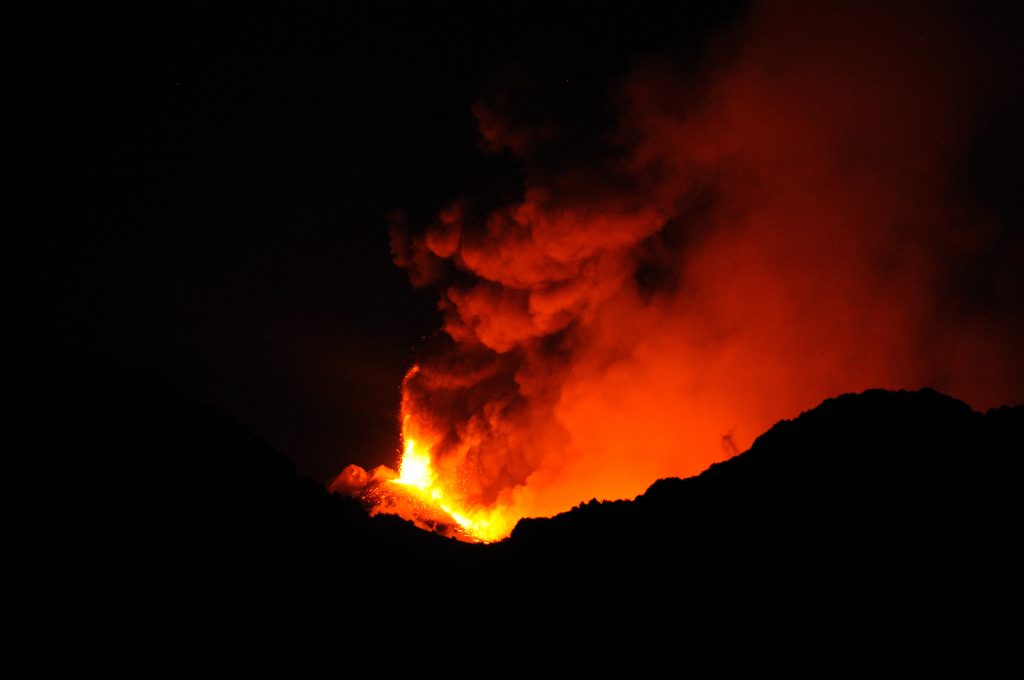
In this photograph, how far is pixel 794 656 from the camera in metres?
8.26

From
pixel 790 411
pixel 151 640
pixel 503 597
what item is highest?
pixel 790 411

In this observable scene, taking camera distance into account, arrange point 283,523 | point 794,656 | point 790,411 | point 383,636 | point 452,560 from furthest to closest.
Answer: point 790,411
point 452,560
point 283,523
point 383,636
point 794,656

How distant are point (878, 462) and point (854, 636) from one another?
2.92 meters

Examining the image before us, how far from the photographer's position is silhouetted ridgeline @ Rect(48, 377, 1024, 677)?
7898mm

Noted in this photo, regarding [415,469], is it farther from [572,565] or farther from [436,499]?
[572,565]

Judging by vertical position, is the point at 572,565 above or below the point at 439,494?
below

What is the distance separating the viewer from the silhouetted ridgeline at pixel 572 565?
7.90m

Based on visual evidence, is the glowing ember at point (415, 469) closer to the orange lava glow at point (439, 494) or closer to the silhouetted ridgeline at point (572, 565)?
the orange lava glow at point (439, 494)

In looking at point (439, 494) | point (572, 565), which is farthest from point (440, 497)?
point (572, 565)

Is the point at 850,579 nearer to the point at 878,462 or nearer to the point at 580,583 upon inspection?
the point at 878,462

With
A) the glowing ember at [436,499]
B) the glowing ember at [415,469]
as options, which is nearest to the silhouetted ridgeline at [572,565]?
the glowing ember at [436,499]

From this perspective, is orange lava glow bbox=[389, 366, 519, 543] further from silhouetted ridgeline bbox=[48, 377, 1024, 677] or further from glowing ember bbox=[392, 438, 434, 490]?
silhouetted ridgeline bbox=[48, 377, 1024, 677]

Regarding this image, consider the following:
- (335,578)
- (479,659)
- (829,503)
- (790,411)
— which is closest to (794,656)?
(829,503)

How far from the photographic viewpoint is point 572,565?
11234mm
